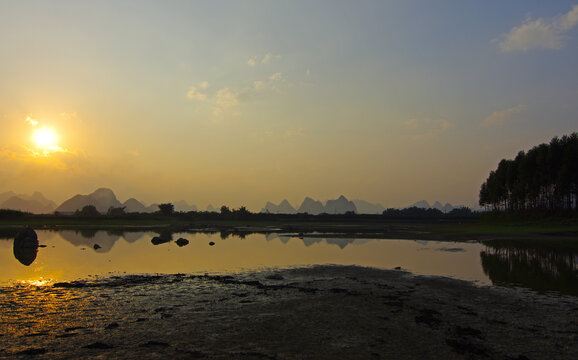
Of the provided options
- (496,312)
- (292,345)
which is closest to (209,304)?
(292,345)

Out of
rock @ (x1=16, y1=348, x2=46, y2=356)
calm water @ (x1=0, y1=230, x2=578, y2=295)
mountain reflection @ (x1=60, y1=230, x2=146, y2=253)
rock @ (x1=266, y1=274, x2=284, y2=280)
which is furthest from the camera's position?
mountain reflection @ (x1=60, y1=230, x2=146, y2=253)

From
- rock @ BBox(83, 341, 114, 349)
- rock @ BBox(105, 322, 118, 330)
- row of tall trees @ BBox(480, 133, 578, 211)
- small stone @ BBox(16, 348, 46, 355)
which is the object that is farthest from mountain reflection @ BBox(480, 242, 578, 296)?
row of tall trees @ BBox(480, 133, 578, 211)

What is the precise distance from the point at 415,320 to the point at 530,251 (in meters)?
33.6

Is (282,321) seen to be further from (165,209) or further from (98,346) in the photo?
(165,209)

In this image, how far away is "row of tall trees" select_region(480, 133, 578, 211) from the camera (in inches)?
3381

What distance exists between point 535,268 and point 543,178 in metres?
75.8

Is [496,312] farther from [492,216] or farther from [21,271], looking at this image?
[492,216]

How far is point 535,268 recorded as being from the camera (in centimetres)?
2931

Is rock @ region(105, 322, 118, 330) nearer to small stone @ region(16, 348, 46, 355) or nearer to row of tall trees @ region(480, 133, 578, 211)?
small stone @ region(16, 348, 46, 355)

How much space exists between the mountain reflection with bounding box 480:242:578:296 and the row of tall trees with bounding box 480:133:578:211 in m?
56.6

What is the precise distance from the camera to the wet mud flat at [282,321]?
11.5 m

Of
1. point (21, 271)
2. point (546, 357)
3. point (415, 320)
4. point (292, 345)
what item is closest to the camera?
point (546, 357)

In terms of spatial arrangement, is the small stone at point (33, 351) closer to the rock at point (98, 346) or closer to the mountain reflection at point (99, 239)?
the rock at point (98, 346)

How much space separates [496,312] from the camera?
1653cm
